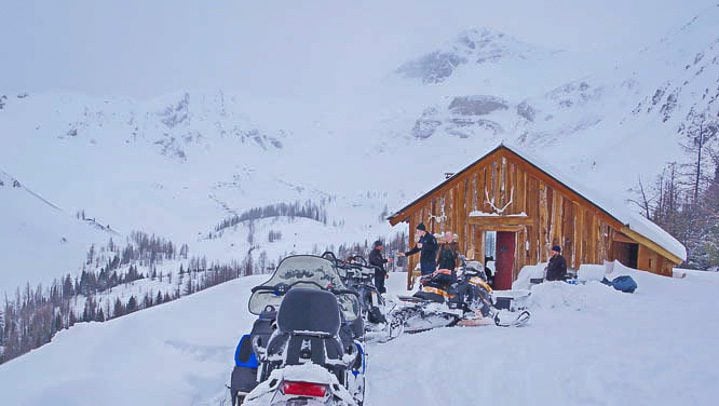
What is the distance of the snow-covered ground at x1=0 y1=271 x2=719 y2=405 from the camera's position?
17.3ft

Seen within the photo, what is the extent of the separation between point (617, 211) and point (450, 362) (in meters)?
9.14

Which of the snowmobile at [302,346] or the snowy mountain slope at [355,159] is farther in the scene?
the snowy mountain slope at [355,159]

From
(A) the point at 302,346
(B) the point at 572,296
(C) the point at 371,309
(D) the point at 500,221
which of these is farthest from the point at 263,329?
(D) the point at 500,221

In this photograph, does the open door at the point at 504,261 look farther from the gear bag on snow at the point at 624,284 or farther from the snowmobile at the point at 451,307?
the snowmobile at the point at 451,307

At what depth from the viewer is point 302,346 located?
392 centimetres

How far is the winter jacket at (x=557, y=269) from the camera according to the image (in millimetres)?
11289

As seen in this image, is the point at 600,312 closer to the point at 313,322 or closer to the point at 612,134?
the point at 313,322

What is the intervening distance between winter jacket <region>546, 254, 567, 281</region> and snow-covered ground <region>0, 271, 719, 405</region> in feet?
6.63

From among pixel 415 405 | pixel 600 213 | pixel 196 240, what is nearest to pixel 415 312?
pixel 415 405

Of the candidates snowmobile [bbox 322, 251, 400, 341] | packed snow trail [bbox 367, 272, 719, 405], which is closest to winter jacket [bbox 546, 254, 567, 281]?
packed snow trail [bbox 367, 272, 719, 405]

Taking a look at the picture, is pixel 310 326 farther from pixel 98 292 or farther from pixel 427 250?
pixel 98 292

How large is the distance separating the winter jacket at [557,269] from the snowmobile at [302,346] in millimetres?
6488

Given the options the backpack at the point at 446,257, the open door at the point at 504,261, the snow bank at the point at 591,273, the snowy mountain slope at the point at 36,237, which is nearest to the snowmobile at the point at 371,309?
the backpack at the point at 446,257

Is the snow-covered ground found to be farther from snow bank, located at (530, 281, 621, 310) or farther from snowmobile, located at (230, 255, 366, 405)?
snowmobile, located at (230, 255, 366, 405)
